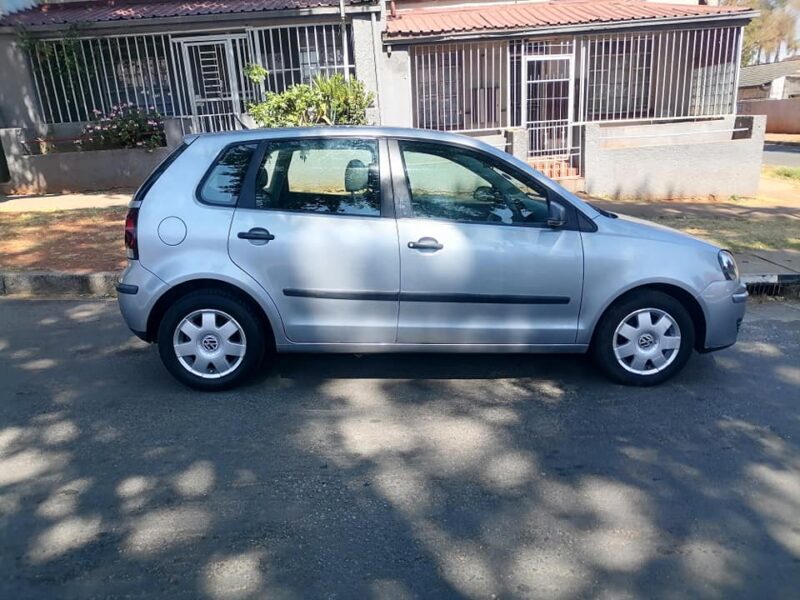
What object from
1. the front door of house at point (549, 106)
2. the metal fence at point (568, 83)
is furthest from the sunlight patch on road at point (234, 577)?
the front door of house at point (549, 106)

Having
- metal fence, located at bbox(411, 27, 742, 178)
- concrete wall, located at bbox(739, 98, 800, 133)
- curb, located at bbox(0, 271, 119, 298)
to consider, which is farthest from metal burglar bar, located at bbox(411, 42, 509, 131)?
concrete wall, located at bbox(739, 98, 800, 133)

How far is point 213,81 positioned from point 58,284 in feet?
28.4

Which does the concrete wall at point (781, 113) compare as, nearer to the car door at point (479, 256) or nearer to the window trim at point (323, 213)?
the car door at point (479, 256)

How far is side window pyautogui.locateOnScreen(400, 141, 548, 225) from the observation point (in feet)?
14.2

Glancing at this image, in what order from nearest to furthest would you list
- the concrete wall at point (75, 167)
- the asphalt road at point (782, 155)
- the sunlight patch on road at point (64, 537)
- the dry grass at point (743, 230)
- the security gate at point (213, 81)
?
the sunlight patch on road at point (64, 537), the dry grass at point (743, 230), the concrete wall at point (75, 167), the security gate at point (213, 81), the asphalt road at point (782, 155)

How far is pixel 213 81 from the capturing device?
14258 mm

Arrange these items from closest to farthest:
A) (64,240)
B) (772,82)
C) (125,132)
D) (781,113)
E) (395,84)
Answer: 1. (64,240)
2. (125,132)
3. (395,84)
4. (781,113)
5. (772,82)

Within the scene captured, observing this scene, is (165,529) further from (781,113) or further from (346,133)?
(781,113)

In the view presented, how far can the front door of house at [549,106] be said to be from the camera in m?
13.9

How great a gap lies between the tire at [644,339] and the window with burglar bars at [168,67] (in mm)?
10523

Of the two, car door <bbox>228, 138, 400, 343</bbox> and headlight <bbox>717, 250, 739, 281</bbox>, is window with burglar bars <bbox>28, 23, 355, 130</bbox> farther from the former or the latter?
headlight <bbox>717, 250, 739, 281</bbox>

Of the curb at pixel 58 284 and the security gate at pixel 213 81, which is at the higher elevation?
the security gate at pixel 213 81

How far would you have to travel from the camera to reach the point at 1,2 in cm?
1339

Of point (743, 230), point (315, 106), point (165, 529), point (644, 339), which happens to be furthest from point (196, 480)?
point (315, 106)
